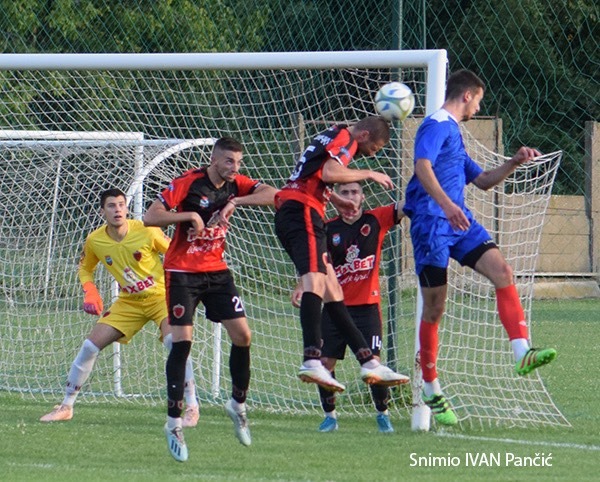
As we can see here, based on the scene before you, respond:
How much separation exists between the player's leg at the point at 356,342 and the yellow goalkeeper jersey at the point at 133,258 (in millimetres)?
1925

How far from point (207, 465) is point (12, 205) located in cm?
499

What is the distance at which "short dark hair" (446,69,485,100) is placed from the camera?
24.7ft

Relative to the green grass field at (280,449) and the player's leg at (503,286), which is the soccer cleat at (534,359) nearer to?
the player's leg at (503,286)

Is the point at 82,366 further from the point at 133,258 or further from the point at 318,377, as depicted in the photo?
the point at 318,377

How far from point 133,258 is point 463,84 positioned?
10.1 ft

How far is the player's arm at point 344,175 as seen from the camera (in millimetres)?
7422

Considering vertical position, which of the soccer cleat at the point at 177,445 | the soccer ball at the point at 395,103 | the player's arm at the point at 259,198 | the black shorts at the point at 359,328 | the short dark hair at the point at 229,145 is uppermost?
the soccer ball at the point at 395,103

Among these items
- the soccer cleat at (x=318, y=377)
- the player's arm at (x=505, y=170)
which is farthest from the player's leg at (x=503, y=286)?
the soccer cleat at (x=318, y=377)


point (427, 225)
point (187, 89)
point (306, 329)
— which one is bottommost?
point (306, 329)

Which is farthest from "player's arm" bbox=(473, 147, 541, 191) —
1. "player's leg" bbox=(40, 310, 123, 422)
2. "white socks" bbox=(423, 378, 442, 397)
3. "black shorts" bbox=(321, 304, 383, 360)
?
"player's leg" bbox=(40, 310, 123, 422)

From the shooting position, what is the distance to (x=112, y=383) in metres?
11.0

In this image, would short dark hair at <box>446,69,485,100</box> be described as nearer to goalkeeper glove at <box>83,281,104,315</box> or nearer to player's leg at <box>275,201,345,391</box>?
player's leg at <box>275,201,345,391</box>

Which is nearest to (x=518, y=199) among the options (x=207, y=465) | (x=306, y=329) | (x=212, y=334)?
(x=212, y=334)

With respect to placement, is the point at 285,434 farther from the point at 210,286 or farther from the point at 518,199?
the point at 518,199
